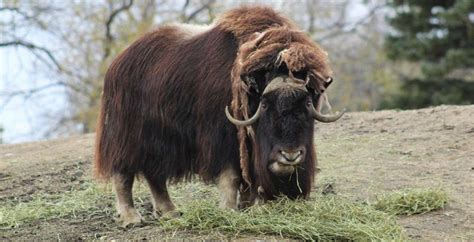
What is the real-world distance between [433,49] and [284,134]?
1466cm

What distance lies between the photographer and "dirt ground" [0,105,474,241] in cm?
569

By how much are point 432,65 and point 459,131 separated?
32.3 ft

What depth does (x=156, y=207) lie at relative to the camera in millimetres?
6188

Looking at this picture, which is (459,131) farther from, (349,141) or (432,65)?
(432,65)

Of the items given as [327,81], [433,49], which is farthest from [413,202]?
[433,49]

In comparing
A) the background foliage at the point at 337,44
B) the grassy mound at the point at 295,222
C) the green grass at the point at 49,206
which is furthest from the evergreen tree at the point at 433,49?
the grassy mound at the point at 295,222

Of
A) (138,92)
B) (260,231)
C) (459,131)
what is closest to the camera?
(260,231)

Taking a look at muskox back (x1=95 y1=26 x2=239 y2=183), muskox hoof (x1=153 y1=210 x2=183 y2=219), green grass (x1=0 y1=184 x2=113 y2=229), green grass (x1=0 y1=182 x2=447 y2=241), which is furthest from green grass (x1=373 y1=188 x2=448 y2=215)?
green grass (x1=0 y1=184 x2=113 y2=229)

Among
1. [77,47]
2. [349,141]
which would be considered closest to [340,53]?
[77,47]

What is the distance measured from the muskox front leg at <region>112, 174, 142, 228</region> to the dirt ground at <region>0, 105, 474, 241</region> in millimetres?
118

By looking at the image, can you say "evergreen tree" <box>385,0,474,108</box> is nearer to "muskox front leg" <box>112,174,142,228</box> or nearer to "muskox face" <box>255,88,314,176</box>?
"muskox front leg" <box>112,174,142,228</box>

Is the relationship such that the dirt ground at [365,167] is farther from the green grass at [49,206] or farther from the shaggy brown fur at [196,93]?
the shaggy brown fur at [196,93]

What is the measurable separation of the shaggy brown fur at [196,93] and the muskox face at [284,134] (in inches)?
1.4

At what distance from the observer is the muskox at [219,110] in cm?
496
